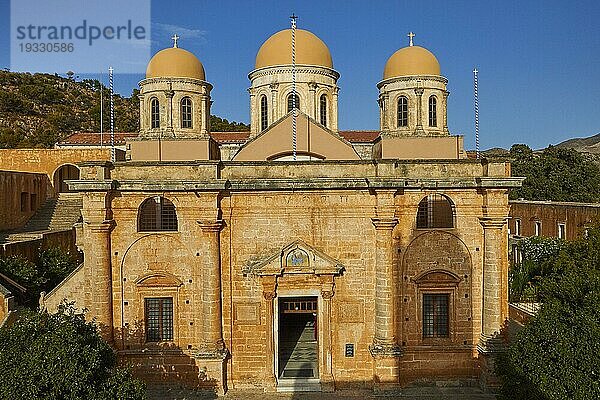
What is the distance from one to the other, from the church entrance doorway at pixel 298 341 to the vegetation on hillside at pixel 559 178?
28.3 metres

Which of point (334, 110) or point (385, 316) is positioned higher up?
point (334, 110)

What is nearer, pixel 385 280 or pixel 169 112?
pixel 385 280

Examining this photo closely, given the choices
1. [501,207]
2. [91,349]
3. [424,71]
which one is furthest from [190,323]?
[424,71]

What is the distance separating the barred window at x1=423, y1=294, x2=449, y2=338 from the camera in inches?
629

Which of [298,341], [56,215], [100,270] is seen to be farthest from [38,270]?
[298,341]

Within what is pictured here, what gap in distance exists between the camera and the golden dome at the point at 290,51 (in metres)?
22.3

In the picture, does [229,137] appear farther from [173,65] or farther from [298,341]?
[298,341]

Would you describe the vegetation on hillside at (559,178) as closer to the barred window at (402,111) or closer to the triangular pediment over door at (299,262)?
the barred window at (402,111)

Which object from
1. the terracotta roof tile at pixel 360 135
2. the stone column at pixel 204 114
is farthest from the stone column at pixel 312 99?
the terracotta roof tile at pixel 360 135

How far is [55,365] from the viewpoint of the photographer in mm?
9594

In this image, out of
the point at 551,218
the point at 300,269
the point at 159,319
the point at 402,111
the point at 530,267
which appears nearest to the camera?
the point at 300,269

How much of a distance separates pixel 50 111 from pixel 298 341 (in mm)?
60739

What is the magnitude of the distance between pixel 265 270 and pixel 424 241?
16.4ft

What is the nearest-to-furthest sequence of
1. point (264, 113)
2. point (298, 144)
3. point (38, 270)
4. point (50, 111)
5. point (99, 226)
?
point (99, 226)
point (298, 144)
point (38, 270)
point (264, 113)
point (50, 111)
